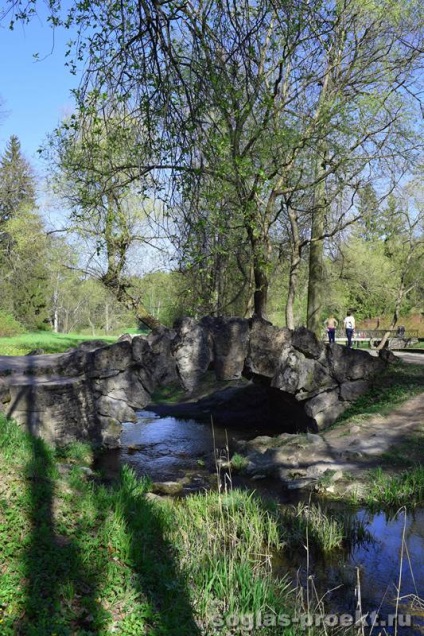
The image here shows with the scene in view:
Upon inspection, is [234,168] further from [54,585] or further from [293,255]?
[293,255]

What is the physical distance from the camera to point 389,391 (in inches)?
554

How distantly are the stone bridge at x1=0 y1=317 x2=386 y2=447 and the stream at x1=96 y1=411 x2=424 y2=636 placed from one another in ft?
3.55

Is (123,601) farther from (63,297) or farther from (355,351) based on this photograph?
(63,297)

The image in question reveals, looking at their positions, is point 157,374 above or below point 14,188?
below

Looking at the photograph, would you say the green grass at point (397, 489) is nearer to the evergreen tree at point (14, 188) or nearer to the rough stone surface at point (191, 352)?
the rough stone surface at point (191, 352)

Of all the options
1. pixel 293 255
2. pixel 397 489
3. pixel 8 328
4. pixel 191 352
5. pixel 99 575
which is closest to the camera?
pixel 99 575

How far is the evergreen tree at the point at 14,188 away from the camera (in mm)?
34906

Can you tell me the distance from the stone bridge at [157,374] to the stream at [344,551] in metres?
1.08

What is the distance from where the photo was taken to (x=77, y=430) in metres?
12.4

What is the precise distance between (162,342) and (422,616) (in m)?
8.20

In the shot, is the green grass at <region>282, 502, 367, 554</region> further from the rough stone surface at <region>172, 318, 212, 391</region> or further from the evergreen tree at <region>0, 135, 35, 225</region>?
the evergreen tree at <region>0, 135, 35, 225</region>

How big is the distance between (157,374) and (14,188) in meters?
27.2

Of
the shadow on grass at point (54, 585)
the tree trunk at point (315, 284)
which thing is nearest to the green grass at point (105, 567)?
the shadow on grass at point (54, 585)

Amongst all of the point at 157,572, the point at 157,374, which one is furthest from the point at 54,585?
the point at 157,374
